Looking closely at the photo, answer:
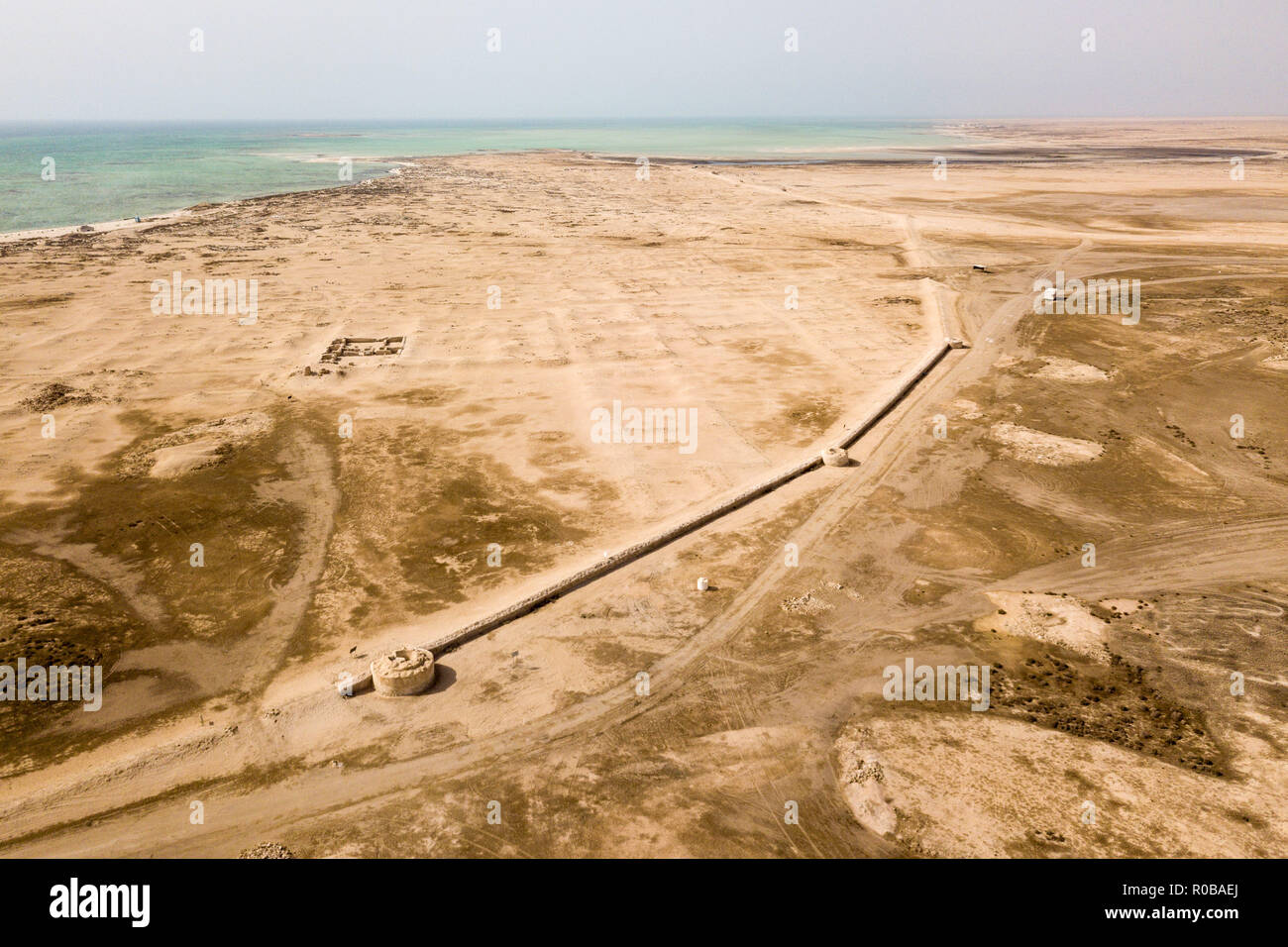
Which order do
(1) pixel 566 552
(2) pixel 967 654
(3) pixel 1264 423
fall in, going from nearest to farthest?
(2) pixel 967 654 < (1) pixel 566 552 < (3) pixel 1264 423

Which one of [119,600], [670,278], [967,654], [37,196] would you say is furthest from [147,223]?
[967,654]

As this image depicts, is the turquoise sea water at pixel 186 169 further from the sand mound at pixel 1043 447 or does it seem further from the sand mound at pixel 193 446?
the sand mound at pixel 1043 447

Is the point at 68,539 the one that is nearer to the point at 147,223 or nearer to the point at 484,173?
the point at 147,223

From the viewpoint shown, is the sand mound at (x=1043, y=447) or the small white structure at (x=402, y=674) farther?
the sand mound at (x=1043, y=447)

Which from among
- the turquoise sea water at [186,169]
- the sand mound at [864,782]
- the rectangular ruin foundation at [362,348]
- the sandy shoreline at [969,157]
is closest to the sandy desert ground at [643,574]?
the sand mound at [864,782]

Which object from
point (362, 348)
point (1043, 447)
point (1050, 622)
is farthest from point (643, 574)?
point (362, 348)

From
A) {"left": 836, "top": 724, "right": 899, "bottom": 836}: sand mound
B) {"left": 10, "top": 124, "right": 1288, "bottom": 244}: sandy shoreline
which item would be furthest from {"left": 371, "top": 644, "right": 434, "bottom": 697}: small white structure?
{"left": 10, "top": 124, "right": 1288, "bottom": 244}: sandy shoreline
